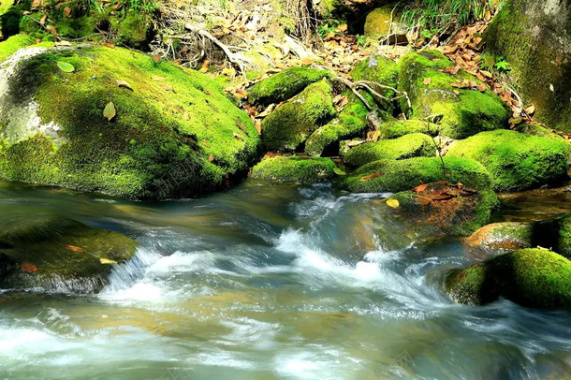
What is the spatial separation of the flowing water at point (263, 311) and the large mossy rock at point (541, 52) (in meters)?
4.57

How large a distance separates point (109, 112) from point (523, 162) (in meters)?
5.27

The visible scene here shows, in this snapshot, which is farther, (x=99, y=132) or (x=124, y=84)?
(x=124, y=84)

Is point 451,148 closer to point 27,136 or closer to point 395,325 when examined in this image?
point 395,325

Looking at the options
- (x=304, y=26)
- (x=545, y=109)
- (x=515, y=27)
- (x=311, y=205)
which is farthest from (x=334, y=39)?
(x=311, y=205)

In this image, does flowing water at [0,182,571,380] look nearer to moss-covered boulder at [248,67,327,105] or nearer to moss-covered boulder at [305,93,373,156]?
moss-covered boulder at [305,93,373,156]

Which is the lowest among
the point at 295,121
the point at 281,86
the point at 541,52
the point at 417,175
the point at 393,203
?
the point at 393,203

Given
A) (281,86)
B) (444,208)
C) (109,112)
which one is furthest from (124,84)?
(444,208)

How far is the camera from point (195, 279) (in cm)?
359

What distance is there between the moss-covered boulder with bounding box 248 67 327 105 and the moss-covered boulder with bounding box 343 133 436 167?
1.70 m

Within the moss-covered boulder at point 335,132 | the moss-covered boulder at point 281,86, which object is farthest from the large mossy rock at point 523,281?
the moss-covered boulder at point 281,86

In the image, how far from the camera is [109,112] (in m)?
5.19

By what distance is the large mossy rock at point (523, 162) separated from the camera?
20.4 ft

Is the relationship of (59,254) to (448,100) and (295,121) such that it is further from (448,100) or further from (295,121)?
(448,100)

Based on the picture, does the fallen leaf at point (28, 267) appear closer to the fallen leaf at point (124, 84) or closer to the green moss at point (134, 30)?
the fallen leaf at point (124, 84)
